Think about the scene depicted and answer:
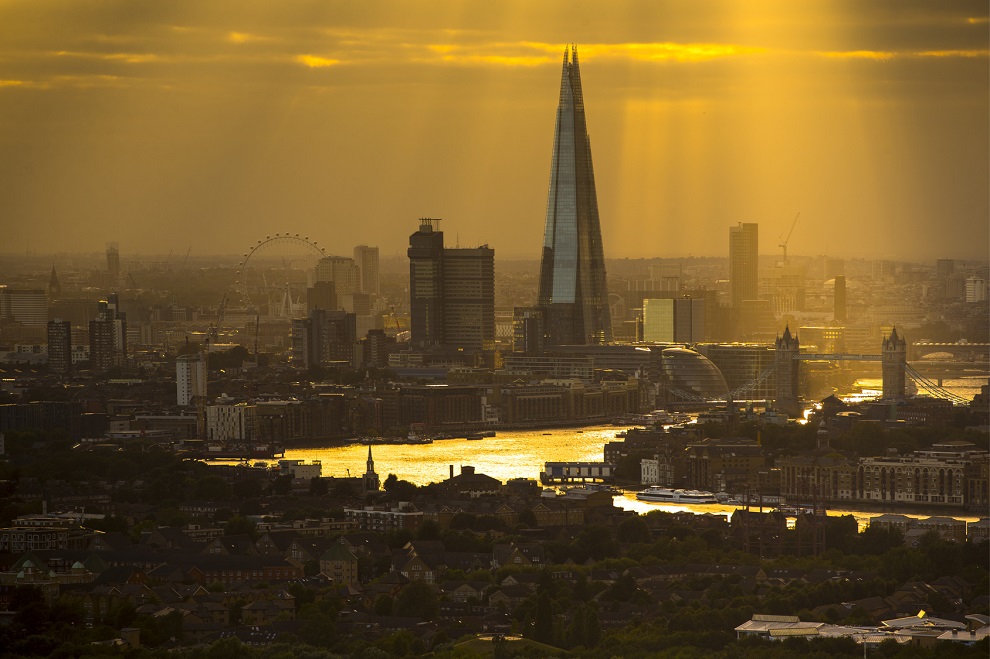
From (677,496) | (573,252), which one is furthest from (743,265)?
(677,496)

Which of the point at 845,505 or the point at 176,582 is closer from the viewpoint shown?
the point at 176,582

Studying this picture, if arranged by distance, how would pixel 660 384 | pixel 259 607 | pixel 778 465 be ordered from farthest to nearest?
pixel 660 384 < pixel 778 465 < pixel 259 607

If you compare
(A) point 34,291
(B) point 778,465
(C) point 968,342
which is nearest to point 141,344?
(A) point 34,291

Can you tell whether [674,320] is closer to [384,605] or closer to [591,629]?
[384,605]

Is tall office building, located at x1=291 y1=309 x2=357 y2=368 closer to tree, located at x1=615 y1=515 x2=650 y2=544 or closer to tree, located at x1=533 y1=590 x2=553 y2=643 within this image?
tree, located at x1=615 y1=515 x2=650 y2=544

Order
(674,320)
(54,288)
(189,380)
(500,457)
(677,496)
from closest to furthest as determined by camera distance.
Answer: (677,496)
(500,457)
(189,380)
(54,288)
(674,320)

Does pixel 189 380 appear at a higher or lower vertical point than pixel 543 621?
higher

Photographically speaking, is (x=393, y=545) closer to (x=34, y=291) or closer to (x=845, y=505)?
(x=845, y=505)
